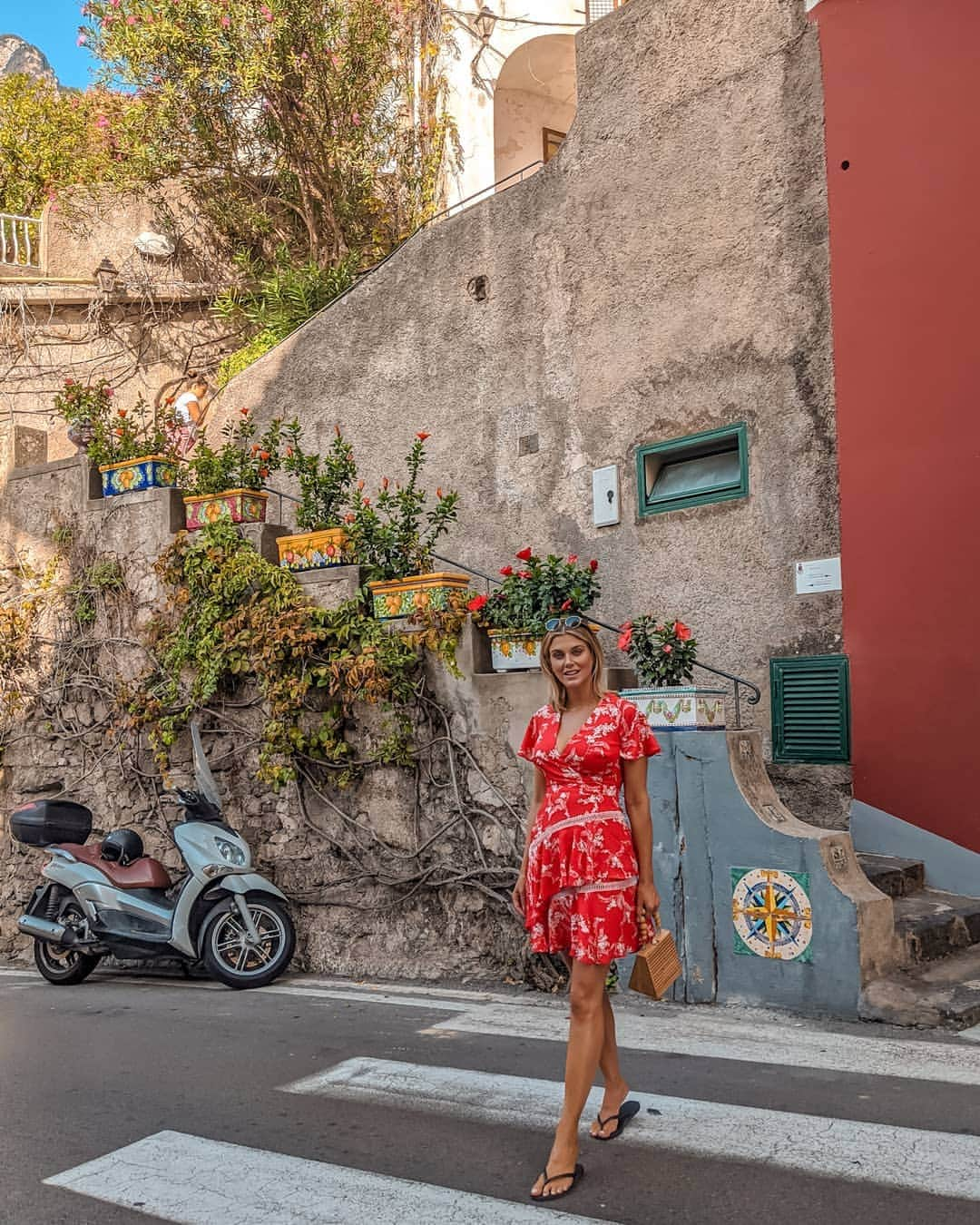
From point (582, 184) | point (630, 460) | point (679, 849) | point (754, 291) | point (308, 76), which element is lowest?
point (679, 849)

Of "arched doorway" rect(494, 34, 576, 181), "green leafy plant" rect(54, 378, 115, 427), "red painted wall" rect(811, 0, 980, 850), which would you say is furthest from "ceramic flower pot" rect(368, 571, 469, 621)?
"arched doorway" rect(494, 34, 576, 181)

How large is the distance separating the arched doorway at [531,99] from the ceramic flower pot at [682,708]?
1037 centimetres

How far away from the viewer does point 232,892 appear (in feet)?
24.2

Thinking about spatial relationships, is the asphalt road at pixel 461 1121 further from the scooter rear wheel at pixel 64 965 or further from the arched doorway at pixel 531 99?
the arched doorway at pixel 531 99

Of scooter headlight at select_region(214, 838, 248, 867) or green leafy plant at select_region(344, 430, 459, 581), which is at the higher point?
green leafy plant at select_region(344, 430, 459, 581)

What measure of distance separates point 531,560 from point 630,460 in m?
2.12

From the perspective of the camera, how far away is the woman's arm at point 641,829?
380cm

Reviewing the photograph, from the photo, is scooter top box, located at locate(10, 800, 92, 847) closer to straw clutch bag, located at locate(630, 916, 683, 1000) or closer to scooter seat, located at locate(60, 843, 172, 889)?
scooter seat, located at locate(60, 843, 172, 889)

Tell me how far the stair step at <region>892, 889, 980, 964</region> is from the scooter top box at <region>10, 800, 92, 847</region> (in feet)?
18.6

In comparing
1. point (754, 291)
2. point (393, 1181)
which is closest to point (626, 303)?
point (754, 291)

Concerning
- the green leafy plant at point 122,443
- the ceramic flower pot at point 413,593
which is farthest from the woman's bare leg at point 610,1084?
the green leafy plant at point 122,443

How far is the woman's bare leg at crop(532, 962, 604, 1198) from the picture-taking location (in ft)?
11.3

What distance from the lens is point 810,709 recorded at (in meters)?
7.50

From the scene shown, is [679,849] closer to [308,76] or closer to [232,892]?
[232,892]
